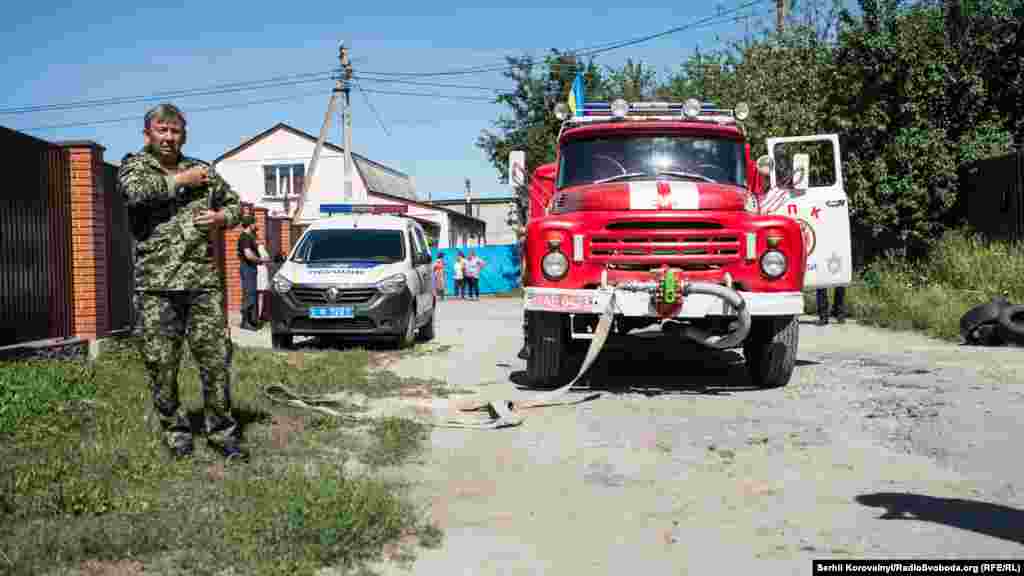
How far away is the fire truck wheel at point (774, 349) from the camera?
327 inches

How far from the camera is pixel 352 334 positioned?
40.7 ft

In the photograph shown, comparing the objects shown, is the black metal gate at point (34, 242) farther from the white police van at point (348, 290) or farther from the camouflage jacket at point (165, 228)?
the camouflage jacket at point (165, 228)

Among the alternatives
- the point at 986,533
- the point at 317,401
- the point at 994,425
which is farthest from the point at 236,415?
the point at 994,425

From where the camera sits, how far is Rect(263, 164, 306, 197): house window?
162ft

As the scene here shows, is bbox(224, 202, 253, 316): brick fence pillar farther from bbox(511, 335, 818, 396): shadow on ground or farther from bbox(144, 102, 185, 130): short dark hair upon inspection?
bbox(144, 102, 185, 130): short dark hair

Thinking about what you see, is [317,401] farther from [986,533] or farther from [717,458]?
[986,533]

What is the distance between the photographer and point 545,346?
27.6 feet

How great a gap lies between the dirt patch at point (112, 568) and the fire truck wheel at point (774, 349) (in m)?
5.93

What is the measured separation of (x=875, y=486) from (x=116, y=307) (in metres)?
9.92

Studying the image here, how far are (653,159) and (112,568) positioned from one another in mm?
6476

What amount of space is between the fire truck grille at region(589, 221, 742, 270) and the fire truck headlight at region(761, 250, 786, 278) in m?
0.24

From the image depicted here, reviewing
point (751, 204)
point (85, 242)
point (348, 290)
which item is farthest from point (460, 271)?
point (751, 204)

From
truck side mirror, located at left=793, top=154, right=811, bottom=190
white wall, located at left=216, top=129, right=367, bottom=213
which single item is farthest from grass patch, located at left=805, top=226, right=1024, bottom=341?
white wall, located at left=216, top=129, right=367, bottom=213

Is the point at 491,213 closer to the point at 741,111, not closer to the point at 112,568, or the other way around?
the point at 741,111
